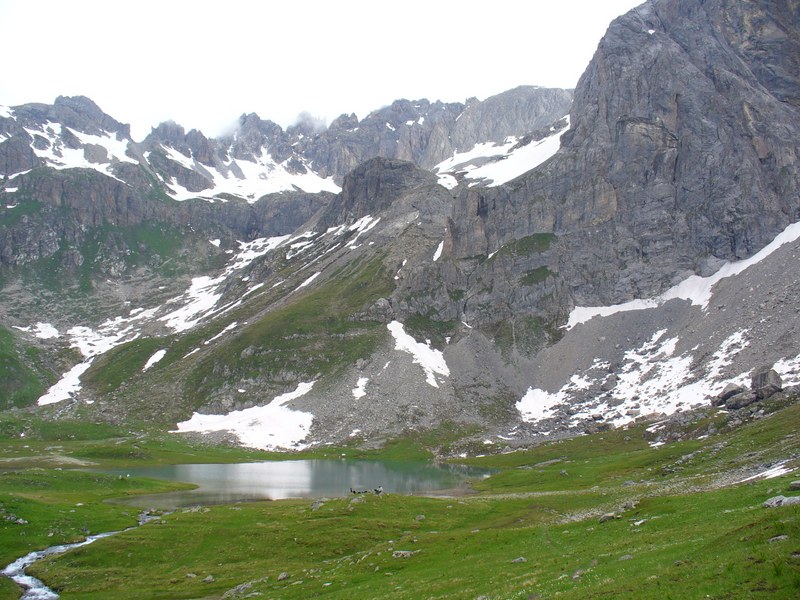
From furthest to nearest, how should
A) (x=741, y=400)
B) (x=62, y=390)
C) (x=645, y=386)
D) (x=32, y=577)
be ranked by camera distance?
(x=62, y=390)
(x=645, y=386)
(x=741, y=400)
(x=32, y=577)

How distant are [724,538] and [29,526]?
5551cm

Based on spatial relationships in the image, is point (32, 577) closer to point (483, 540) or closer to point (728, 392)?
point (483, 540)

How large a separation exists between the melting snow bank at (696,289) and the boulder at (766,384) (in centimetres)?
6045

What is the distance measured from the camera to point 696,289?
170875 millimetres

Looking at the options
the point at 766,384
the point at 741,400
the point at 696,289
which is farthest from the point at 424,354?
the point at 766,384

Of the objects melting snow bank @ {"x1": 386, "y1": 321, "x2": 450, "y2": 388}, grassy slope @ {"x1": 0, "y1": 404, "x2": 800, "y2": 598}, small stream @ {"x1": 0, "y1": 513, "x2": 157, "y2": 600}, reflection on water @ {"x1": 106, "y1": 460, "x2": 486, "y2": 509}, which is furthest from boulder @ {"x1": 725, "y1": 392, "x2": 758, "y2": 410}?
small stream @ {"x1": 0, "y1": 513, "x2": 157, "y2": 600}

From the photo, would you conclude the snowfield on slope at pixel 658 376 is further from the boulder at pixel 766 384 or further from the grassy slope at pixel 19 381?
the grassy slope at pixel 19 381

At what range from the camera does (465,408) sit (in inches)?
6250

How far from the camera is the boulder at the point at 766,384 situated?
95000mm

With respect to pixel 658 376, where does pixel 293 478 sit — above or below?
below

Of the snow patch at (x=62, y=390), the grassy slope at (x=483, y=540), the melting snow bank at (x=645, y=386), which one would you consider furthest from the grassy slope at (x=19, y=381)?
the melting snow bank at (x=645, y=386)

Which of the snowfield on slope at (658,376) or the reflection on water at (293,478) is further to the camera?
the snowfield on slope at (658,376)

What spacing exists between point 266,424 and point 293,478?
5881cm

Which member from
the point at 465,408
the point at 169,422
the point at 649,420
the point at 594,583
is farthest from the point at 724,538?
the point at 169,422
